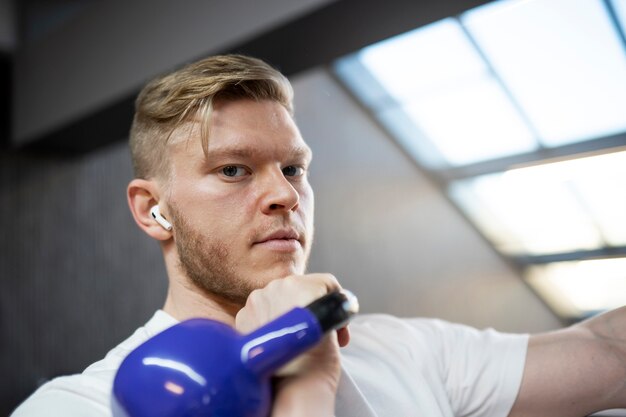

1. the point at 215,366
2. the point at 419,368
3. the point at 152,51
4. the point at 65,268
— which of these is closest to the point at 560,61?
the point at 152,51

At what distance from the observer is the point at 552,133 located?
10.9 ft

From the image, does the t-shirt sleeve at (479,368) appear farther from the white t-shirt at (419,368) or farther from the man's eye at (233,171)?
the man's eye at (233,171)

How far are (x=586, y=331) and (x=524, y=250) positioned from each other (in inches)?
73.7

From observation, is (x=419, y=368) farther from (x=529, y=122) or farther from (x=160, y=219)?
(x=529, y=122)

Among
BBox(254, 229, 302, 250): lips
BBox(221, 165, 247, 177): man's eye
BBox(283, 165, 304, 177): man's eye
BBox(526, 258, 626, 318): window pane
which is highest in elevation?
BBox(526, 258, 626, 318): window pane

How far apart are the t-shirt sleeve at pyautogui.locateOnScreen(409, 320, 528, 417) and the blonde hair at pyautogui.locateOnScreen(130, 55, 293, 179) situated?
472 mm

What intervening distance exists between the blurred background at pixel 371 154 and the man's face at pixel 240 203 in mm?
675

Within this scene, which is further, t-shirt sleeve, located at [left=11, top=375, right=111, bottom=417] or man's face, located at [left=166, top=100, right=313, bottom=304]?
man's face, located at [left=166, top=100, right=313, bottom=304]

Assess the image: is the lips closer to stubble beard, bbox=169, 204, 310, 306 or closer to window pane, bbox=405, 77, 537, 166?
stubble beard, bbox=169, 204, 310, 306

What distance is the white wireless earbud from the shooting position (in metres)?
0.98

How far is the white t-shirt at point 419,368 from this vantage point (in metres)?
0.89

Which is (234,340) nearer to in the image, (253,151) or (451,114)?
(253,151)

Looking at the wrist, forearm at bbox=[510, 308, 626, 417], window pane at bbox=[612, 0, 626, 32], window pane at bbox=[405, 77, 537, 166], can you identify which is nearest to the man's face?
the wrist

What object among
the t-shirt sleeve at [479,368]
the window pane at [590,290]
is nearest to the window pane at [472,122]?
the window pane at [590,290]
